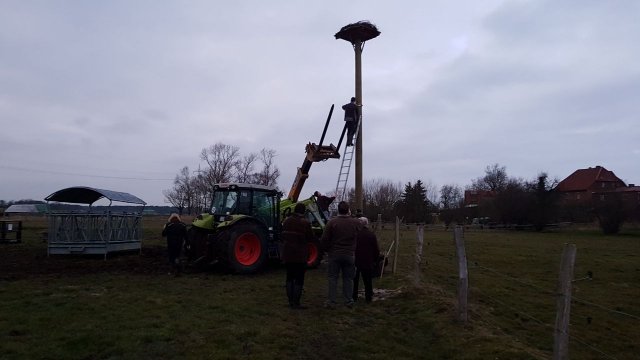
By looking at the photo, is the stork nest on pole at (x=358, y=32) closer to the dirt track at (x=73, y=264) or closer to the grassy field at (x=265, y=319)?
the grassy field at (x=265, y=319)

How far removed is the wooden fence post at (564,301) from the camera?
17.6 ft

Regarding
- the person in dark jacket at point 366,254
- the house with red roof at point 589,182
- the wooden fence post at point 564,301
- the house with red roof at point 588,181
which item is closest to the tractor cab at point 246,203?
the person in dark jacket at point 366,254

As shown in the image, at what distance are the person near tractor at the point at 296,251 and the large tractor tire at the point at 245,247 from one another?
13.2 ft

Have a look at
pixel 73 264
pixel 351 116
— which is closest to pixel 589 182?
pixel 351 116

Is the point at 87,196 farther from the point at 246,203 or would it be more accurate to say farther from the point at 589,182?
the point at 589,182

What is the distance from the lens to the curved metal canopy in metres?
18.3

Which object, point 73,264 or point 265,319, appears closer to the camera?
point 265,319

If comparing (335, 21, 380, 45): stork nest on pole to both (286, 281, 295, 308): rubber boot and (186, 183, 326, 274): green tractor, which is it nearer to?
(186, 183, 326, 274): green tractor

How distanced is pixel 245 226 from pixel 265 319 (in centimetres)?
543

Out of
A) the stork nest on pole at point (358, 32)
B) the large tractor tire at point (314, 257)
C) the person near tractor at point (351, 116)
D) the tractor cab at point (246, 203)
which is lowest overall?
the large tractor tire at point (314, 257)

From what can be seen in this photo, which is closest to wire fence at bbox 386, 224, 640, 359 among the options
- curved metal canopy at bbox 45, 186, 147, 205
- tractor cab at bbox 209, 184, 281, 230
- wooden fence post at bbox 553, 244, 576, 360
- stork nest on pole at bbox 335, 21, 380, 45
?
wooden fence post at bbox 553, 244, 576, 360

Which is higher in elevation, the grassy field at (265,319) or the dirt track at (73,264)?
the dirt track at (73,264)

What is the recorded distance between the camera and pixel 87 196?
1925cm

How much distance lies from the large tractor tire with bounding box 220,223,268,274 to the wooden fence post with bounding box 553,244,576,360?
347 inches
